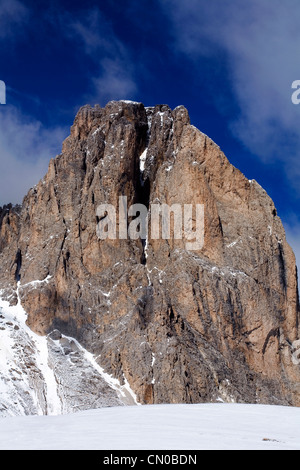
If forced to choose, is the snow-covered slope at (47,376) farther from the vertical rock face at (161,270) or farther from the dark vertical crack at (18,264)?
the dark vertical crack at (18,264)

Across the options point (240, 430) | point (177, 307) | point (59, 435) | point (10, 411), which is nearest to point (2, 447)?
point (59, 435)

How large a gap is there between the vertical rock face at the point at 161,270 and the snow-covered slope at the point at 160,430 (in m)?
44.5

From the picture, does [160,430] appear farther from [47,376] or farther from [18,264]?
[18,264]

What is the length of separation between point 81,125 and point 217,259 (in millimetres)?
31404

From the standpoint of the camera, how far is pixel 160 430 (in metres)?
16.3

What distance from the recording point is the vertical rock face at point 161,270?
69188mm

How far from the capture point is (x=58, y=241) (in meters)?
85.3

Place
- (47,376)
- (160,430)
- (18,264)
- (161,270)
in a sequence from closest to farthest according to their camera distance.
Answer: (160,430)
(47,376)
(161,270)
(18,264)

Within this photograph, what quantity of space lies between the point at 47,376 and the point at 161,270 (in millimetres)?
19652

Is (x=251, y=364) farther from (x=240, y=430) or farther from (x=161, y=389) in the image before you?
(x=240, y=430)

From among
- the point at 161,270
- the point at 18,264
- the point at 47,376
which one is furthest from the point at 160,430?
the point at 18,264

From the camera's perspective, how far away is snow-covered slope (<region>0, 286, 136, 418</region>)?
65.8 m

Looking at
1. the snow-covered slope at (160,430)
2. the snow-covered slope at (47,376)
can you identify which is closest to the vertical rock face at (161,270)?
the snow-covered slope at (47,376)

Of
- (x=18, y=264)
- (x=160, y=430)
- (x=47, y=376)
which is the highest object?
(x=18, y=264)
